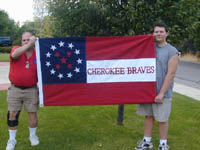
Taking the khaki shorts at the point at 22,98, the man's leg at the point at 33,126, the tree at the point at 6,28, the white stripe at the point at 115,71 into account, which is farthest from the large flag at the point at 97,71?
the tree at the point at 6,28

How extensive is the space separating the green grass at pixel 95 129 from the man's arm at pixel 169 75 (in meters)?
1.10

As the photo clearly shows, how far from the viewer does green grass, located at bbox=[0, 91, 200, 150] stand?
420 cm

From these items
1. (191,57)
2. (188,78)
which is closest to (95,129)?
(188,78)

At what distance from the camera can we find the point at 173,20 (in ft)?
15.0

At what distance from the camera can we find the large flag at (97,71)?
3908 mm

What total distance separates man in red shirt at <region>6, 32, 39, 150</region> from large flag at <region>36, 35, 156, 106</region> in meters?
0.20

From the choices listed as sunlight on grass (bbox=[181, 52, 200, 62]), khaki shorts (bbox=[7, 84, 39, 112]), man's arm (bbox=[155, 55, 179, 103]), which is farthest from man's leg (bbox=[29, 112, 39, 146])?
sunlight on grass (bbox=[181, 52, 200, 62])

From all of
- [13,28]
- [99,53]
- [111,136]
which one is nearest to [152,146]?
[111,136]

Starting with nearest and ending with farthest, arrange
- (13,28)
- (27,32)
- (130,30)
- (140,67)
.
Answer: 1. (27,32)
2. (140,67)
3. (130,30)
4. (13,28)

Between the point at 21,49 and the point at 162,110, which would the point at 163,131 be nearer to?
the point at 162,110

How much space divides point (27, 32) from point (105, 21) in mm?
1592

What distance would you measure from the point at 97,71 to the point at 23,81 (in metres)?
1.16

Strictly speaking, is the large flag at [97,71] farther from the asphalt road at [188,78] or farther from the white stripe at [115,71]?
the asphalt road at [188,78]

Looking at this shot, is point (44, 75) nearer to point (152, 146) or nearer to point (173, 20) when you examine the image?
point (152, 146)
